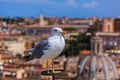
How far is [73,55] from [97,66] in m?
11.8

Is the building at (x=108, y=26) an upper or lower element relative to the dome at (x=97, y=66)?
upper

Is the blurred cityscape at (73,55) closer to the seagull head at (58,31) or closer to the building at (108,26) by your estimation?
the building at (108,26)

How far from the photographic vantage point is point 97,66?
69.6ft

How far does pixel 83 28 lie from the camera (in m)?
53.8

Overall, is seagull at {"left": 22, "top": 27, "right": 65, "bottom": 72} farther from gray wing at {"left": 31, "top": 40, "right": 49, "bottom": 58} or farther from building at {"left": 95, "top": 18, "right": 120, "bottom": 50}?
building at {"left": 95, "top": 18, "right": 120, "bottom": 50}

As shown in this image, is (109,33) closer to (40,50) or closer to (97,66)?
(97,66)

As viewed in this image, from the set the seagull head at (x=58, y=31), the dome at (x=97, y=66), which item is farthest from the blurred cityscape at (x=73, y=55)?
the seagull head at (x=58, y=31)

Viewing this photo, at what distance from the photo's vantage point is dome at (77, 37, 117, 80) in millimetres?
21100

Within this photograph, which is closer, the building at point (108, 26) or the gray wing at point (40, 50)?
the gray wing at point (40, 50)

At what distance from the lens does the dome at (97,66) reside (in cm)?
2110

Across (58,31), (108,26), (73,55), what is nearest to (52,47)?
(58,31)

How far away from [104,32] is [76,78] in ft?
63.6

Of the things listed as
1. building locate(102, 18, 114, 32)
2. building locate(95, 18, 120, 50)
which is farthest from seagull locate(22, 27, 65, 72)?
building locate(102, 18, 114, 32)

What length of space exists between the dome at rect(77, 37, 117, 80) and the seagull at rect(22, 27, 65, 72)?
61.6 ft
